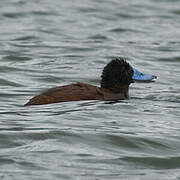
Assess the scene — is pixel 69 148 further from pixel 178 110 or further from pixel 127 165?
pixel 178 110

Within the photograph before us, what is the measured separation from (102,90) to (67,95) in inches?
28.8

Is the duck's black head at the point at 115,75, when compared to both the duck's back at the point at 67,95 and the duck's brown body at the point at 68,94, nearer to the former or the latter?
the duck's brown body at the point at 68,94

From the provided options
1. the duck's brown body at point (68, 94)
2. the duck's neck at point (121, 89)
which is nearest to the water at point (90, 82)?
the duck's brown body at point (68, 94)

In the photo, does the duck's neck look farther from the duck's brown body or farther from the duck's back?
the duck's back

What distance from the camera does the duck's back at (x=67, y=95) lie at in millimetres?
10555

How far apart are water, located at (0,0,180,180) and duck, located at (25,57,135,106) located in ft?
0.32

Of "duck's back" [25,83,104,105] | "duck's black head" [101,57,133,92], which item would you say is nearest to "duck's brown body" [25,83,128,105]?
"duck's back" [25,83,104,105]

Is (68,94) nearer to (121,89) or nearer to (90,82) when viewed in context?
(121,89)

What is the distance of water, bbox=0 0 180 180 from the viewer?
8.46m

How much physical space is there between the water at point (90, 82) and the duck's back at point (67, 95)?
82mm

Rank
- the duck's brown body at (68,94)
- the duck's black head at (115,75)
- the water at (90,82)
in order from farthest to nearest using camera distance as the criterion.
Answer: the duck's black head at (115,75) → the duck's brown body at (68,94) → the water at (90,82)

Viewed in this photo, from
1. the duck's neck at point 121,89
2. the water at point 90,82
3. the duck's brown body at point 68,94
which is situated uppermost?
the duck's brown body at point 68,94

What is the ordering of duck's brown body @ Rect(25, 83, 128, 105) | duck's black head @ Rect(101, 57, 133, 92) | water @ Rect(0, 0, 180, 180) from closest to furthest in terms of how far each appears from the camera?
water @ Rect(0, 0, 180, 180)
duck's brown body @ Rect(25, 83, 128, 105)
duck's black head @ Rect(101, 57, 133, 92)

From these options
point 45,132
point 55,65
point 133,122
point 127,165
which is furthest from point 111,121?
point 55,65
